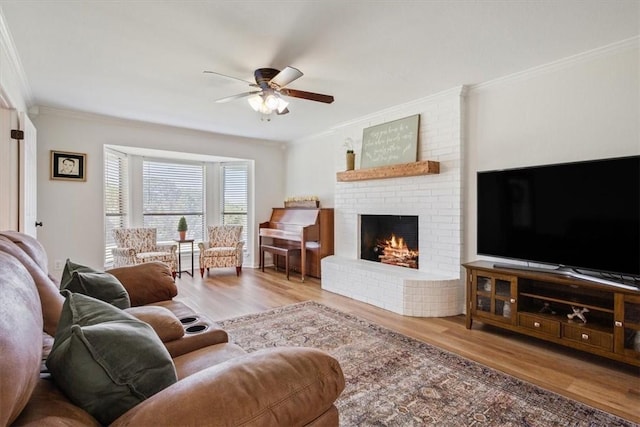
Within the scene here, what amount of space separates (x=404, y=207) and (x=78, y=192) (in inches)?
172

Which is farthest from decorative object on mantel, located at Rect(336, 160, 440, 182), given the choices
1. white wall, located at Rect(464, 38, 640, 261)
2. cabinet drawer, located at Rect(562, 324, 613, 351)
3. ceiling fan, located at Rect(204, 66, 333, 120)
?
cabinet drawer, located at Rect(562, 324, 613, 351)

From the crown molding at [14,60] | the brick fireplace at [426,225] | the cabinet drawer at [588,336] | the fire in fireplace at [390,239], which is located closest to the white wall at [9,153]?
the crown molding at [14,60]

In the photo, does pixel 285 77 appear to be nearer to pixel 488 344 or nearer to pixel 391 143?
pixel 391 143

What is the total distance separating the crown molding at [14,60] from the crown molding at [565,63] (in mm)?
3917

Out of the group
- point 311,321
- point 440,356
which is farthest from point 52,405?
point 311,321

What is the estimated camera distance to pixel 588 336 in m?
2.36

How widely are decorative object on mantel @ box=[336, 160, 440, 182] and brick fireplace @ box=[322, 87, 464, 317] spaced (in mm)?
134

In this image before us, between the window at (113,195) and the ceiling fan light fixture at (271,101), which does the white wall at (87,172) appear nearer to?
the window at (113,195)

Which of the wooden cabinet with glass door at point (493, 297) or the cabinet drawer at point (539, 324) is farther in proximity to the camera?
the wooden cabinet with glass door at point (493, 297)

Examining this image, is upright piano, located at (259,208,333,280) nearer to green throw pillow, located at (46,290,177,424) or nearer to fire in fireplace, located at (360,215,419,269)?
fire in fireplace, located at (360,215,419,269)

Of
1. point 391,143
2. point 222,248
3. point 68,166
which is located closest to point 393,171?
point 391,143

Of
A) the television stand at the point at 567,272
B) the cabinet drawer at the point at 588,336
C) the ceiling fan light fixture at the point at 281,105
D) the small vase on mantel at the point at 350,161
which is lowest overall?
the cabinet drawer at the point at 588,336

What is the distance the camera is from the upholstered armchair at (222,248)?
5.30m

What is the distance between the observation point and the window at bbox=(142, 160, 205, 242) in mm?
5727
